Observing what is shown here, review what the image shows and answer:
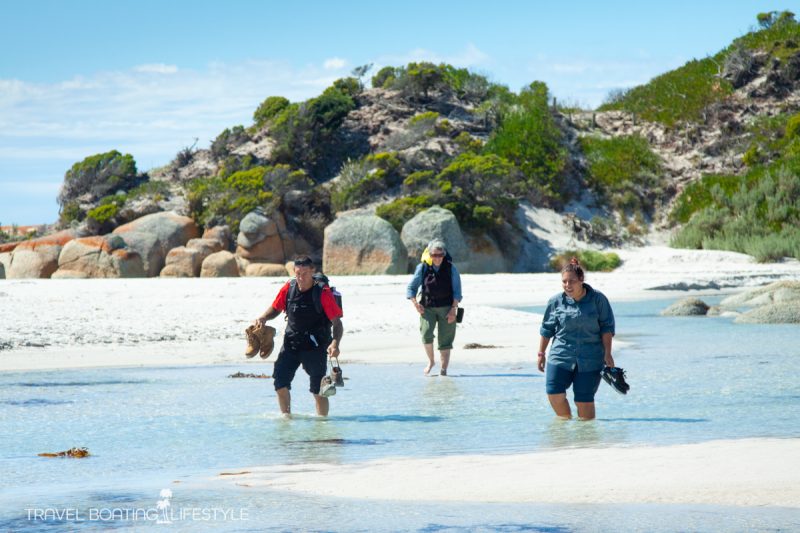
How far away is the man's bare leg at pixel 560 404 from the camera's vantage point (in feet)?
29.5

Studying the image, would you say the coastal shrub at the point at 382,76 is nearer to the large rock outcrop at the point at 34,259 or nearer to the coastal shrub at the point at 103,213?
the coastal shrub at the point at 103,213

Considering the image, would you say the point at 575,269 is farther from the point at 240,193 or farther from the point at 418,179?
the point at 240,193

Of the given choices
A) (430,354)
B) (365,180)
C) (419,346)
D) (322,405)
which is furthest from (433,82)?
(322,405)

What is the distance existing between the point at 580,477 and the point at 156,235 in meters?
29.7

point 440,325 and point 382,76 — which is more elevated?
point 382,76

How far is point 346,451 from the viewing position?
8.22m

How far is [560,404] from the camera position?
9055 millimetres

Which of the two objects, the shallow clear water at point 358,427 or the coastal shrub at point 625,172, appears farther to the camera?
the coastal shrub at point 625,172

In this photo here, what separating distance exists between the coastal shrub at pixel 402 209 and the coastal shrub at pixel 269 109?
43.6ft

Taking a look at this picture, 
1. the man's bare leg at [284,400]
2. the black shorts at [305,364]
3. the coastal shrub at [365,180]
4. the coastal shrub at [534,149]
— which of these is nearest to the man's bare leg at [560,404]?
the black shorts at [305,364]

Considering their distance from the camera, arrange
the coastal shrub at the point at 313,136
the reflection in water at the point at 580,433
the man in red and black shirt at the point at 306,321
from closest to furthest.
Answer: the reflection in water at the point at 580,433 → the man in red and black shirt at the point at 306,321 → the coastal shrub at the point at 313,136

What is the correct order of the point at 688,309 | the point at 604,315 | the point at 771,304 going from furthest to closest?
1. the point at 688,309
2. the point at 771,304
3. the point at 604,315

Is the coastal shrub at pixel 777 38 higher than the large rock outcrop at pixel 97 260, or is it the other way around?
the coastal shrub at pixel 777 38

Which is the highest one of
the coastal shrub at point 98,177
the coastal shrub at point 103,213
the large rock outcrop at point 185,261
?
the coastal shrub at point 98,177
